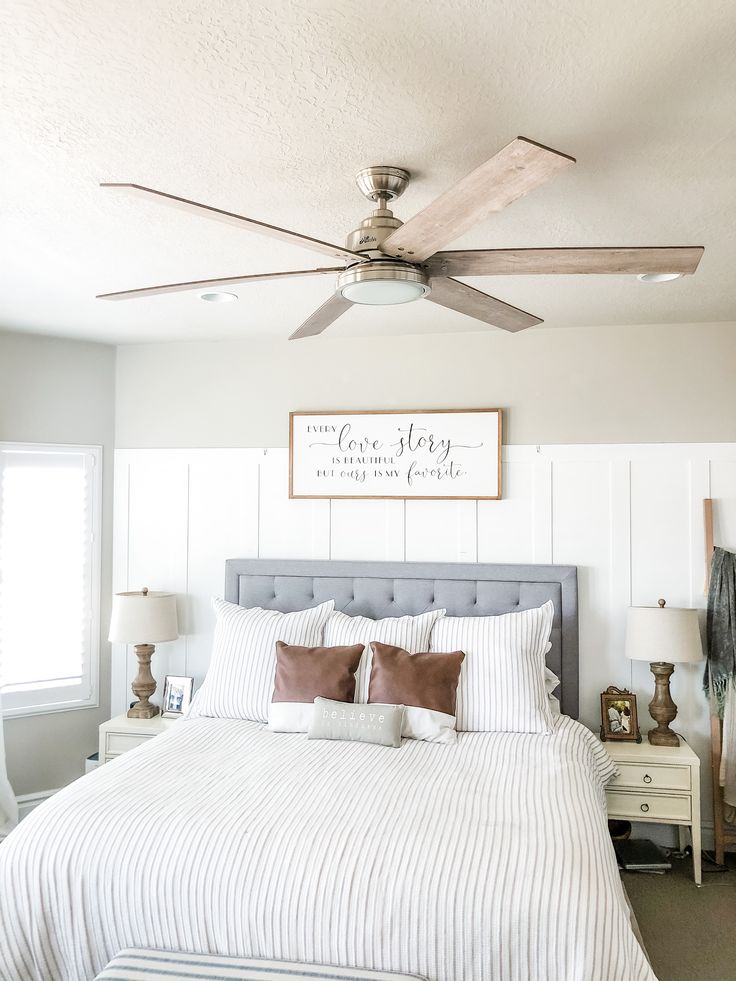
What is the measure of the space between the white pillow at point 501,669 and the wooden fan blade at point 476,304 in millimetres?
1546

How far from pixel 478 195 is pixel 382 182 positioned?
2.05 ft

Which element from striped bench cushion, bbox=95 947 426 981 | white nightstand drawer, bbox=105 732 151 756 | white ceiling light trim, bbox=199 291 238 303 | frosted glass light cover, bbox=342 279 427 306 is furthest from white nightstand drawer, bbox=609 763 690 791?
white ceiling light trim, bbox=199 291 238 303

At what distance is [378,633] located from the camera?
3.53 meters

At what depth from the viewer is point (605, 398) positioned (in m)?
3.85

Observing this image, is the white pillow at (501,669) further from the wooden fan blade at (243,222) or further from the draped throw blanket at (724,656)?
the wooden fan blade at (243,222)

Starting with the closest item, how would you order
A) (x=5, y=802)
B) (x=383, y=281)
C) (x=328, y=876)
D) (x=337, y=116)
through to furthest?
(x=337, y=116) → (x=383, y=281) → (x=328, y=876) → (x=5, y=802)

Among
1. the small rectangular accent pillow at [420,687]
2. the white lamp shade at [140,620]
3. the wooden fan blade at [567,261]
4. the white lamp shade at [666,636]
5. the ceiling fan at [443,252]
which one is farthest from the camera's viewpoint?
the white lamp shade at [140,620]

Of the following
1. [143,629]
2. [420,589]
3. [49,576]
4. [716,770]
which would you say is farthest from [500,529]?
[49,576]

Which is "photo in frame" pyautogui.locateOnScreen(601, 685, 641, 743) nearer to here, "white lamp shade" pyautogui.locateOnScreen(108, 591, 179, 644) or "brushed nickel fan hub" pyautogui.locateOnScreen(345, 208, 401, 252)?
"white lamp shade" pyautogui.locateOnScreen(108, 591, 179, 644)

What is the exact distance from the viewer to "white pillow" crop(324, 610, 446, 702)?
346 centimetres

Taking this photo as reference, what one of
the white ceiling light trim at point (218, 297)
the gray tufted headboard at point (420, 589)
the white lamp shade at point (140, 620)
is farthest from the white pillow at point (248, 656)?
the white ceiling light trim at point (218, 297)

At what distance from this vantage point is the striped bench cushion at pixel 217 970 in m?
1.83

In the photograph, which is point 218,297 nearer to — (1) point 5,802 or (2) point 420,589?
(2) point 420,589

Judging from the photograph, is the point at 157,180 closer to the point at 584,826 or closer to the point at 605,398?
the point at 584,826
